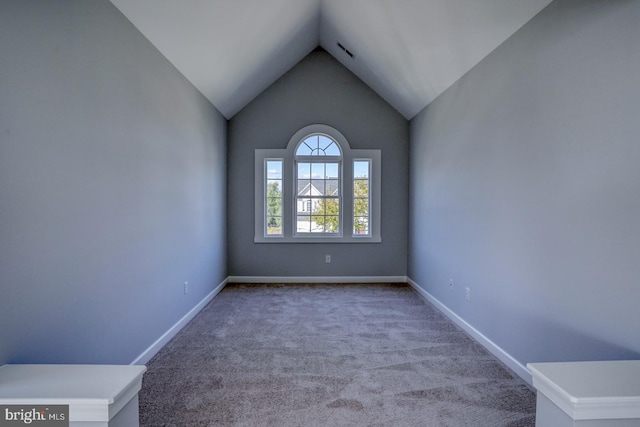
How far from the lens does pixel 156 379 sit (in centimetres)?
220

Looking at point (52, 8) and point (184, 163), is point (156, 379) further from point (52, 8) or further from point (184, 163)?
point (52, 8)

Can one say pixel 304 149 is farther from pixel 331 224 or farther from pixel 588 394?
pixel 588 394

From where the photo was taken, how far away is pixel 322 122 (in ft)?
16.2

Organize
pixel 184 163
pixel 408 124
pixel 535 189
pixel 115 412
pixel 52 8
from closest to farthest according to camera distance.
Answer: pixel 115 412
pixel 52 8
pixel 535 189
pixel 184 163
pixel 408 124

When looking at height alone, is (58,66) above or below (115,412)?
above

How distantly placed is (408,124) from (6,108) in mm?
4582

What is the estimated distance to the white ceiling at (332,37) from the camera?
7.87 feet

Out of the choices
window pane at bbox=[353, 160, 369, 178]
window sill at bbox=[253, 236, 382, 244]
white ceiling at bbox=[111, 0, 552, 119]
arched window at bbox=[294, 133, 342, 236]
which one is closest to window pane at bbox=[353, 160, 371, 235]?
window pane at bbox=[353, 160, 369, 178]

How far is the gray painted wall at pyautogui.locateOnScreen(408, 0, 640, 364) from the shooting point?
156 cm

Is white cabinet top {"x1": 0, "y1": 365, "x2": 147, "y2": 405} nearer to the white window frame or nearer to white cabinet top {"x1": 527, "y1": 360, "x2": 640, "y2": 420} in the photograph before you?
white cabinet top {"x1": 527, "y1": 360, "x2": 640, "y2": 420}

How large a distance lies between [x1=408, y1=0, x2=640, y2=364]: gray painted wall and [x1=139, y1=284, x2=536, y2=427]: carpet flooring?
405mm

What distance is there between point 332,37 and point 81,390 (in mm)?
4392

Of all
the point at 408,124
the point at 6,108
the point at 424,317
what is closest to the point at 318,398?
the point at 424,317

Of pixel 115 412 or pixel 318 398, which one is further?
pixel 318 398
